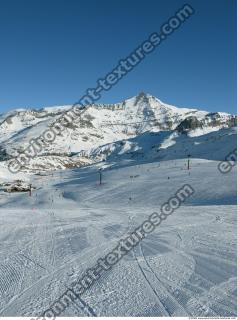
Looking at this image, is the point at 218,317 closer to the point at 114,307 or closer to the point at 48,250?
the point at 114,307

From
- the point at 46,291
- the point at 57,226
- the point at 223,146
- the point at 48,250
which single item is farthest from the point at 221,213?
the point at 223,146

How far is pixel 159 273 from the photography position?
1074 cm

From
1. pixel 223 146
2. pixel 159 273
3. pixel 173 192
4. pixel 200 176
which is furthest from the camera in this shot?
pixel 223 146

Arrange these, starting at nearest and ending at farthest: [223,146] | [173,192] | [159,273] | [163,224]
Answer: [159,273] < [163,224] < [173,192] < [223,146]

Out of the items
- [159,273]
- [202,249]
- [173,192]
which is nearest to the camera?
[159,273]

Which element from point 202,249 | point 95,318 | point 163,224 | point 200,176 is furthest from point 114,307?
point 200,176

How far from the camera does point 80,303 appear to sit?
877 cm

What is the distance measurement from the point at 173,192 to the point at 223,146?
95782 mm

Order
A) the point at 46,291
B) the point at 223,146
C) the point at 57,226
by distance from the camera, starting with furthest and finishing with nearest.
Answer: the point at 223,146 < the point at 57,226 < the point at 46,291

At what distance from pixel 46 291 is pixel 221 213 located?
16.5 meters

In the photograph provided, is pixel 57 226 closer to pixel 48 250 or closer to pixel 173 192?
pixel 48 250

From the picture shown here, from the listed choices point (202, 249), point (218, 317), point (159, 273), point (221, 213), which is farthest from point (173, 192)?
point (218, 317)

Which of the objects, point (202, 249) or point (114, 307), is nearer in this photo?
point (114, 307)

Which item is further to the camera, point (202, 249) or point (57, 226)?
point (57, 226)
